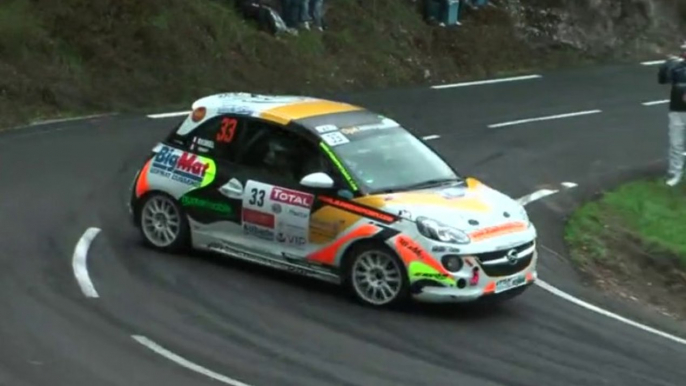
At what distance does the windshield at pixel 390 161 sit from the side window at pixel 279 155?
272 mm

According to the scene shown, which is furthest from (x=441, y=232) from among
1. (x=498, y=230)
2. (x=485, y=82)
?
(x=485, y=82)

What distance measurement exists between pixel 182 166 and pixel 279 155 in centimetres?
111

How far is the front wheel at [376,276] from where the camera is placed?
1294cm

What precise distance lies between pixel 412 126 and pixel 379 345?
472 inches

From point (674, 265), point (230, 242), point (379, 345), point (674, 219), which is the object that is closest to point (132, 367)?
point (379, 345)

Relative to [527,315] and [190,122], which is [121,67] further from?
[527,315]

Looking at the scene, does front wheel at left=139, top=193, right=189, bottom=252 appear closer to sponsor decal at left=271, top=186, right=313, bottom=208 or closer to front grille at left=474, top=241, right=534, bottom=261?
sponsor decal at left=271, top=186, right=313, bottom=208

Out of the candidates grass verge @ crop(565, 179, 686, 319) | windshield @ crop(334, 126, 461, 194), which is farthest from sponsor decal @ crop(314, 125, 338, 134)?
grass verge @ crop(565, 179, 686, 319)

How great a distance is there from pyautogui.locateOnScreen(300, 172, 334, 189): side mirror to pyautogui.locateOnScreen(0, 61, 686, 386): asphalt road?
1058 millimetres

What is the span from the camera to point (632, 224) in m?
18.2

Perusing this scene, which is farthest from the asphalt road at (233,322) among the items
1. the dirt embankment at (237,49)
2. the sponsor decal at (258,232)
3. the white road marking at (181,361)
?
the dirt embankment at (237,49)

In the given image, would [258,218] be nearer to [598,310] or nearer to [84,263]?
[84,263]

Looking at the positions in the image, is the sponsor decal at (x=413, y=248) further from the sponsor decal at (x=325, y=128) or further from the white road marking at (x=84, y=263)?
the white road marking at (x=84, y=263)

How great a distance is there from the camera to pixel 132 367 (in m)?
10.9
